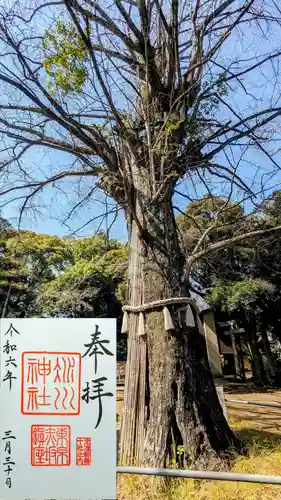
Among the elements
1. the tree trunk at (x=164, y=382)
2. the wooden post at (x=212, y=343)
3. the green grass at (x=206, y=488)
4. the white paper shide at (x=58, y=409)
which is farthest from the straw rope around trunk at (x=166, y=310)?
the wooden post at (x=212, y=343)

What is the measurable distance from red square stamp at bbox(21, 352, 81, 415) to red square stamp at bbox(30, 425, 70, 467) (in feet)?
0.27

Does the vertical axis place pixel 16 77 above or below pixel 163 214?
above

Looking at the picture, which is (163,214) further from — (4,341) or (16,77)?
(4,341)

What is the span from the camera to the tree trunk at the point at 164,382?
3.19 m

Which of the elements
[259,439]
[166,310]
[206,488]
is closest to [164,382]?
[166,310]

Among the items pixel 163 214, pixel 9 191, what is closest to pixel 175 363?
pixel 163 214

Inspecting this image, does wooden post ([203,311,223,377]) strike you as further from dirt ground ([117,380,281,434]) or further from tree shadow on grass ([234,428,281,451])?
tree shadow on grass ([234,428,281,451])

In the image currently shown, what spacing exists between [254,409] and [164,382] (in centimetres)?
439

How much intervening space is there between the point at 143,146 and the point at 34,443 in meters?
3.09

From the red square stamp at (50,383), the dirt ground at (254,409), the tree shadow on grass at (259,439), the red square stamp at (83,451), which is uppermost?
the red square stamp at (50,383)

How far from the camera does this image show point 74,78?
11.3 ft

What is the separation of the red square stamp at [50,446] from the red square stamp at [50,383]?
84mm

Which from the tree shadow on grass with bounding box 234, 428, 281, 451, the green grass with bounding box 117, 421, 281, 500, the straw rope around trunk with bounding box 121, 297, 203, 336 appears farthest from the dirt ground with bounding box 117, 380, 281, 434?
the straw rope around trunk with bounding box 121, 297, 203, 336

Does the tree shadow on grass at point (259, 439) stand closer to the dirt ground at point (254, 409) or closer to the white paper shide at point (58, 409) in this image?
the dirt ground at point (254, 409)
